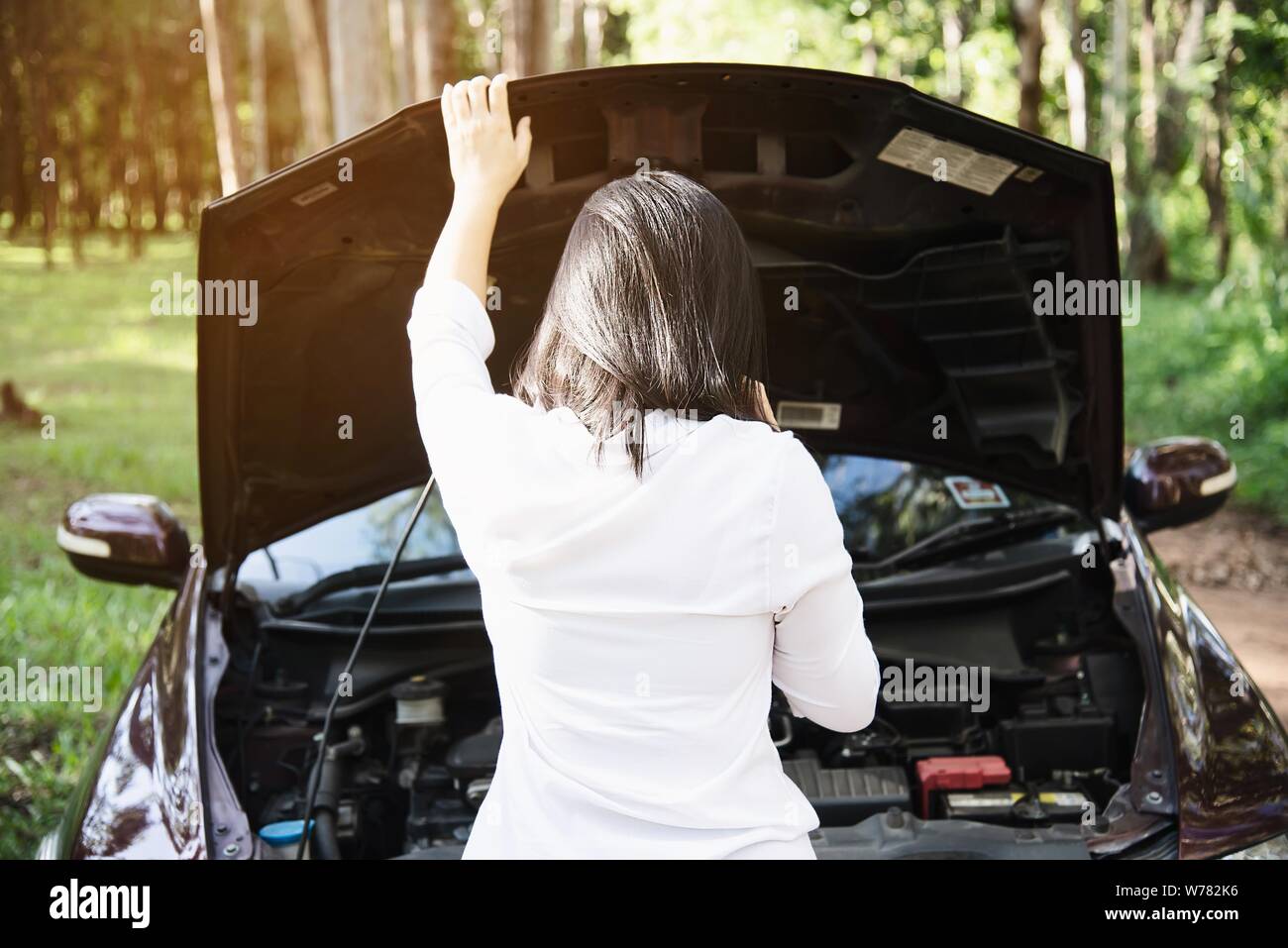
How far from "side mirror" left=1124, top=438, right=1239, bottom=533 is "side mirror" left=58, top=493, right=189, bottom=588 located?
8.44ft

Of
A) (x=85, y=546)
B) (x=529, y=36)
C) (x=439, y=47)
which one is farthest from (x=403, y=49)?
(x=85, y=546)

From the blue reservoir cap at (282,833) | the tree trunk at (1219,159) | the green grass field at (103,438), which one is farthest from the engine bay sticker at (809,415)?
the tree trunk at (1219,159)

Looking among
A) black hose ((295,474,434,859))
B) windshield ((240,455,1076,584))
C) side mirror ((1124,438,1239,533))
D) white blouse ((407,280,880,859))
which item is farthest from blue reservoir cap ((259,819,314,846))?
side mirror ((1124,438,1239,533))

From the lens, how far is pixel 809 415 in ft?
10.7

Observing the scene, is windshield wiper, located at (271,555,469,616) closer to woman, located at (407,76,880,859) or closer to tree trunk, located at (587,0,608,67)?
woman, located at (407,76,880,859)

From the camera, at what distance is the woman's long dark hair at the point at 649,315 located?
4.96 ft

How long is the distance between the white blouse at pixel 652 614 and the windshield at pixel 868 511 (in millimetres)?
1637

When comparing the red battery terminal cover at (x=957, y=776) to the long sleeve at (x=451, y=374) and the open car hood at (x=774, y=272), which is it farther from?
the long sleeve at (x=451, y=374)

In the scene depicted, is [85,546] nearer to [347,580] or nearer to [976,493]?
[347,580]

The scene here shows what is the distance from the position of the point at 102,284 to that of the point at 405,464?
23.4m

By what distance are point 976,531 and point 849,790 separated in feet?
2.96

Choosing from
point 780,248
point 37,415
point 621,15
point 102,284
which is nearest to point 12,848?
point 780,248

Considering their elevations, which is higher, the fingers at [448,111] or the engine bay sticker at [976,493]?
the fingers at [448,111]
